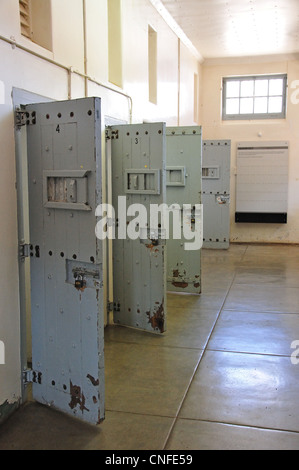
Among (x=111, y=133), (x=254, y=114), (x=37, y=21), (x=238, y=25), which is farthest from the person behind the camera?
(x=254, y=114)

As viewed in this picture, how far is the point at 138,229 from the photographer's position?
445 cm

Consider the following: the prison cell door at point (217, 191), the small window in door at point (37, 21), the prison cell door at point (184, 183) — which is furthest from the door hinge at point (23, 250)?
the prison cell door at point (217, 191)

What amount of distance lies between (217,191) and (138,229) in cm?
489

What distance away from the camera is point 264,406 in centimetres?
309

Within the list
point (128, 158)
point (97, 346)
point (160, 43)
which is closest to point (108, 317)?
point (128, 158)

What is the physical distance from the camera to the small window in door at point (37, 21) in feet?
11.3

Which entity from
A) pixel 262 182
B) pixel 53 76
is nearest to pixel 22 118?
pixel 53 76

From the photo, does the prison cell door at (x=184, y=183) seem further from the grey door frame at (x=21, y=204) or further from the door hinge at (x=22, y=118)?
the door hinge at (x=22, y=118)

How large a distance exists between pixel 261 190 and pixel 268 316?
16.6ft

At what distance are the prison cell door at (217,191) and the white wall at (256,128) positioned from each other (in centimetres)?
86

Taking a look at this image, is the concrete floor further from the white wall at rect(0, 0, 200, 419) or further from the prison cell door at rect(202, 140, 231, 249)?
the prison cell door at rect(202, 140, 231, 249)

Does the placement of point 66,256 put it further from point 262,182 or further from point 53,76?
point 262,182

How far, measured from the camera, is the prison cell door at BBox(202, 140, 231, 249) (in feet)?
29.5

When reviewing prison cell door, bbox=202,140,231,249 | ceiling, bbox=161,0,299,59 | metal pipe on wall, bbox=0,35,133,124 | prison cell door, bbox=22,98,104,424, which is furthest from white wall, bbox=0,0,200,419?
prison cell door, bbox=202,140,231,249
